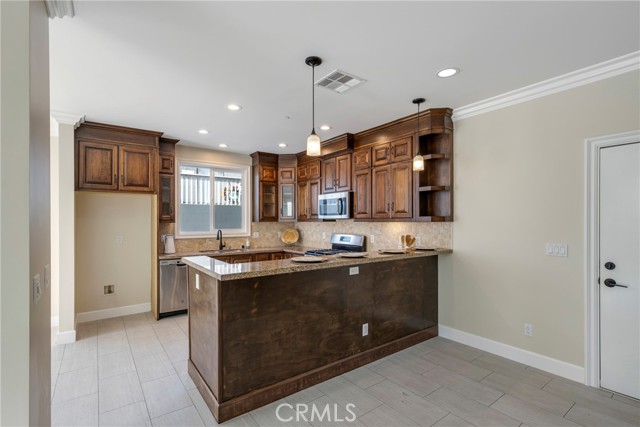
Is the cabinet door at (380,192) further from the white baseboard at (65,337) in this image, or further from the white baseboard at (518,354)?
the white baseboard at (65,337)

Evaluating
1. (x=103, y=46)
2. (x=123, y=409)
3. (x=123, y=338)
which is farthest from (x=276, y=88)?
(x=123, y=338)

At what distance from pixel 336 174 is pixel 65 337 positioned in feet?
13.5

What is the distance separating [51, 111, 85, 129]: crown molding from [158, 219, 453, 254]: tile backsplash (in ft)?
6.00

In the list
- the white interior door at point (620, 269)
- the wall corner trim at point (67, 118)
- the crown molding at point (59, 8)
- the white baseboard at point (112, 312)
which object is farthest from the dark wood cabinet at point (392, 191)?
the white baseboard at point (112, 312)

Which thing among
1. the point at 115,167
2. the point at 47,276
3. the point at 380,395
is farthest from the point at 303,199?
the point at 47,276

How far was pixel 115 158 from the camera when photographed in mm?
4254

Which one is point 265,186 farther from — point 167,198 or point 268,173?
point 167,198

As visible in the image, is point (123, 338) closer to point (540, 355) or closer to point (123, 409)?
point (123, 409)

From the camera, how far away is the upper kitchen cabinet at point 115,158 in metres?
4.03

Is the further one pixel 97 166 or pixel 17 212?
pixel 97 166

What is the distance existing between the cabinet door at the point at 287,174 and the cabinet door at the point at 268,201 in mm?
182

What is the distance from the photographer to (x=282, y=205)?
605 cm

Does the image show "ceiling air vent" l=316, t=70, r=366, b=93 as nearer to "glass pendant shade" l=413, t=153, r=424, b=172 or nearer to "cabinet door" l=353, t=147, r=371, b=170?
"glass pendant shade" l=413, t=153, r=424, b=172

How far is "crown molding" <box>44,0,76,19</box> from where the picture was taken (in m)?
1.73
